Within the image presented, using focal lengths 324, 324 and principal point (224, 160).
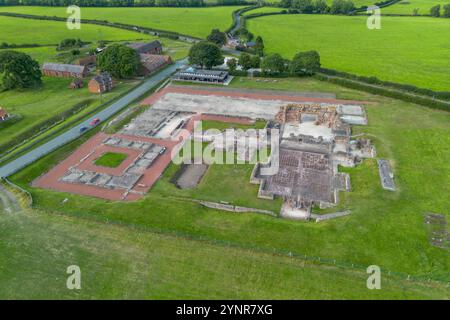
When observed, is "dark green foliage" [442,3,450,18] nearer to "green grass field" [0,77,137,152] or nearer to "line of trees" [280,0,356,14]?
"line of trees" [280,0,356,14]

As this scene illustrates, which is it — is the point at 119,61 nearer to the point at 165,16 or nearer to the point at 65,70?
the point at 65,70

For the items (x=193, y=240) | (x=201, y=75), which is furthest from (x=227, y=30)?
(x=193, y=240)

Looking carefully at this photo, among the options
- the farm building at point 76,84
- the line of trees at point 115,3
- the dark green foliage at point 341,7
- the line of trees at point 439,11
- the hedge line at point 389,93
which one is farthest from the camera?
the line of trees at point 115,3

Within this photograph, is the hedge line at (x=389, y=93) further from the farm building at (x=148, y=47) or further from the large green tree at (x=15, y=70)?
the large green tree at (x=15, y=70)

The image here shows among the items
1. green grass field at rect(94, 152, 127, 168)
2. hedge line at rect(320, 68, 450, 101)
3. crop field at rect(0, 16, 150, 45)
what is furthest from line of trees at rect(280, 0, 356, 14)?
green grass field at rect(94, 152, 127, 168)

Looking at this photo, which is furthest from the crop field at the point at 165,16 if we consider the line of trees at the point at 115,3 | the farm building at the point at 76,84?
the farm building at the point at 76,84

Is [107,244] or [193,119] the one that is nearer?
[107,244]
